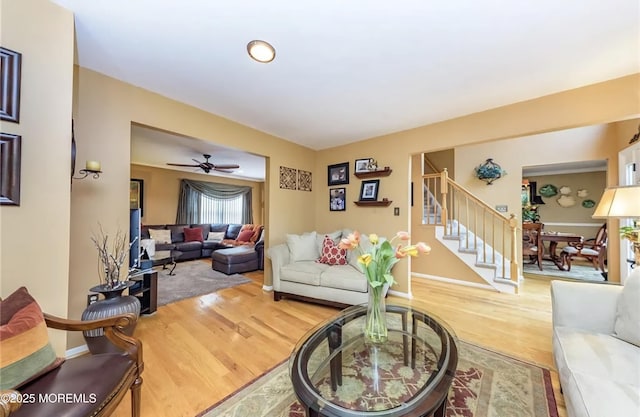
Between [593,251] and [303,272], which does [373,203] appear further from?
[593,251]

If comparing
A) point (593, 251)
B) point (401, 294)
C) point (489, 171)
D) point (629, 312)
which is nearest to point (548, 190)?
point (593, 251)

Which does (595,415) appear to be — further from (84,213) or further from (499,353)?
(84,213)

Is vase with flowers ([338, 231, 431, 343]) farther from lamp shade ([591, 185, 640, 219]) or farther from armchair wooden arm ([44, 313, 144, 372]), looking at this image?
lamp shade ([591, 185, 640, 219])

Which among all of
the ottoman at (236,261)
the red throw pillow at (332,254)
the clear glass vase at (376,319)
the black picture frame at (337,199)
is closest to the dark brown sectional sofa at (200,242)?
the ottoman at (236,261)

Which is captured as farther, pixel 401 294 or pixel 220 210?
pixel 220 210

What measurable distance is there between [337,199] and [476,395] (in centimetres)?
302

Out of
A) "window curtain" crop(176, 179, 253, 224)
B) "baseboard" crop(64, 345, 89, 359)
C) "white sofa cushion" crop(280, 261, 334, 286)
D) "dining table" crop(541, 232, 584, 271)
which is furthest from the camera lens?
"window curtain" crop(176, 179, 253, 224)

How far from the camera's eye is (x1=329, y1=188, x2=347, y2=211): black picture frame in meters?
4.05

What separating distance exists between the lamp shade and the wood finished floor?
121 cm

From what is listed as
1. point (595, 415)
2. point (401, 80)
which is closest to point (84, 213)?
point (401, 80)

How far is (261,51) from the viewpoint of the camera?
176 cm

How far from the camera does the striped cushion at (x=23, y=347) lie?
2.90 feet

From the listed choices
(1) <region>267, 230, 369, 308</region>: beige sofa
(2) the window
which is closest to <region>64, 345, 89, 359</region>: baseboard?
(1) <region>267, 230, 369, 308</region>: beige sofa

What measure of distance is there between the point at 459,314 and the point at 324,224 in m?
2.37
